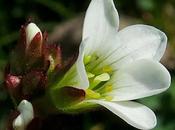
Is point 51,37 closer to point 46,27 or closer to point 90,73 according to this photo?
point 46,27

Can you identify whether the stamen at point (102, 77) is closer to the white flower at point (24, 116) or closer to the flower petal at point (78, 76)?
the flower petal at point (78, 76)

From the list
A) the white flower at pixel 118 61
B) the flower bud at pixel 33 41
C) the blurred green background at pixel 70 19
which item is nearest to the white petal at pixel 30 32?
the flower bud at pixel 33 41

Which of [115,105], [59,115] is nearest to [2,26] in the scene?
[59,115]

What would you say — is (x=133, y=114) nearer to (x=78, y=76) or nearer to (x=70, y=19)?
(x=78, y=76)

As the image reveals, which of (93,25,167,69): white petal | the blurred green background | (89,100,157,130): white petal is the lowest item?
the blurred green background

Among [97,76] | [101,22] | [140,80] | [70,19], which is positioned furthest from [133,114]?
[70,19]

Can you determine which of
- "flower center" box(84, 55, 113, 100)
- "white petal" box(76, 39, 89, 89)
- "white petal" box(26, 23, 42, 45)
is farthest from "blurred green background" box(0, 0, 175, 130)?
"white petal" box(76, 39, 89, 89)

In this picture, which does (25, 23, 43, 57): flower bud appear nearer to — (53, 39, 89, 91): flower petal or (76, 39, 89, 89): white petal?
(53, 39, 89, 91): flower petal
